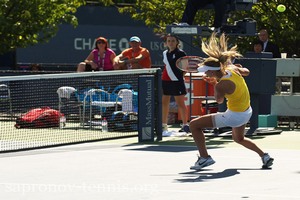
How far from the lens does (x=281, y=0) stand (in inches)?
964

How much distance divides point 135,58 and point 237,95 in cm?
638

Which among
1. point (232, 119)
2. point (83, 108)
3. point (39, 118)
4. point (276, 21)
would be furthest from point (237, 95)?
point (276, 21)

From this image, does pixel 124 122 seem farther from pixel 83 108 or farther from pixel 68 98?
pixel 68 98

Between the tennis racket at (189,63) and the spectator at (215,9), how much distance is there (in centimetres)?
111

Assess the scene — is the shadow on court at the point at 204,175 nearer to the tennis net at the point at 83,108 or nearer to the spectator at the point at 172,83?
the tennis net at the point at 83,108

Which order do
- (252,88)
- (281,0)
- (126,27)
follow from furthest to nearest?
(126,27), (281,0), (252,88)

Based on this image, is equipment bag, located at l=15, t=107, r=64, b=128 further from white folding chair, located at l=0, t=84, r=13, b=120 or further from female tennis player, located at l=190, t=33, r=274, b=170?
female tennis player, located at l=190, t=33, r=274, b=170

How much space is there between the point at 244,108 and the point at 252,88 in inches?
184

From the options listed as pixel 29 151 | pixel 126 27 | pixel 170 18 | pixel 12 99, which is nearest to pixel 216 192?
pixel 29 151

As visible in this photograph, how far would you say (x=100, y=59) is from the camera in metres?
19.5

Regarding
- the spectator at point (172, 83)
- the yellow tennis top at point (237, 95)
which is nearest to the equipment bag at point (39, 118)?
the spectator at point (172, 83)

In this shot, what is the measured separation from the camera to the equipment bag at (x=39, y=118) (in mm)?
17500

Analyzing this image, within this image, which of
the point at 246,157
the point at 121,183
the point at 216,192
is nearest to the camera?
the point at 216,192

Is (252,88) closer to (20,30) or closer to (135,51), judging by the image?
(135,51)
